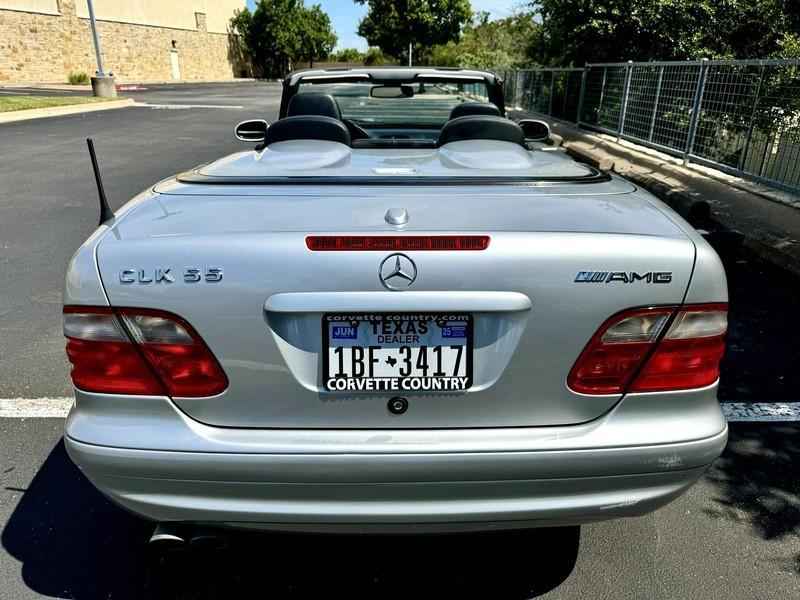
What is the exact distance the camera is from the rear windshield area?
4.30 metres

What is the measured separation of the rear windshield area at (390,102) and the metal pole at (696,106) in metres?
5.51

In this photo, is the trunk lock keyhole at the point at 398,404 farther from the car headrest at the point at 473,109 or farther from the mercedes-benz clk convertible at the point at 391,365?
the car headrest at the point at 473,109

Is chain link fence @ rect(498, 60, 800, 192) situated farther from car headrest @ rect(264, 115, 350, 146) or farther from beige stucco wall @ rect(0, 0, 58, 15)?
beige stucco wall @ rect(0, 0, 58, 15)

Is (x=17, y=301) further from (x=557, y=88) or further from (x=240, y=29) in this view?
(x=240, y=29)

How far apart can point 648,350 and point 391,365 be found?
2.27 ft

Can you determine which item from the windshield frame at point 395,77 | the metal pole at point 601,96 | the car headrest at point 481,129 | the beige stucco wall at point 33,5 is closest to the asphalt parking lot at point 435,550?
the car headrest at point 481,129

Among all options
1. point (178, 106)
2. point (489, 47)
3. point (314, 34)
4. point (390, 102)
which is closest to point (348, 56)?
point (314, 34)

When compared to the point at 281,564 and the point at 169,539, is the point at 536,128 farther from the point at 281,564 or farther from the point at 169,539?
the point at 169,539

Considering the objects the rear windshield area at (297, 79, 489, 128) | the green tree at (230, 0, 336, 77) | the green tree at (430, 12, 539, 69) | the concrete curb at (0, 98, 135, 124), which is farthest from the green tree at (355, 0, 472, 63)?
the rear windshield area at (297, 79, 489, 128)

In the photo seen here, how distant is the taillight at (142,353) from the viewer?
5.36ft

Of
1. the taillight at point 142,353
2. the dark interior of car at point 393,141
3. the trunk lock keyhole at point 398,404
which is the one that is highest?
the dark interior of car at point 393,141

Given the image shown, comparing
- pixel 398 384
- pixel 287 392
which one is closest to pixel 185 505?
pixel 287 392

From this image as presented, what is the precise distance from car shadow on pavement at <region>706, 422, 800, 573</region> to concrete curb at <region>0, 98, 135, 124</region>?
59.3ft

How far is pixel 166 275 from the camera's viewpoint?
1.60 metres
